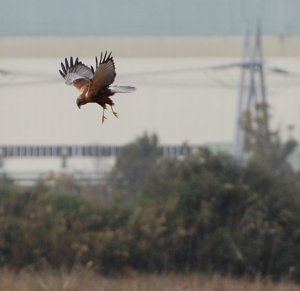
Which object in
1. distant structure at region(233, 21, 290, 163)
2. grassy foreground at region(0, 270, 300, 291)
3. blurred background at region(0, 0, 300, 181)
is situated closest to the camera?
grassy foreground at region(0, 270, 300, 291)

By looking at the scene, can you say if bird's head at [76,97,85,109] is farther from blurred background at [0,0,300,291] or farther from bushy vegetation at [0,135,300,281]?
bushy vegetation at [0,135,300,281]

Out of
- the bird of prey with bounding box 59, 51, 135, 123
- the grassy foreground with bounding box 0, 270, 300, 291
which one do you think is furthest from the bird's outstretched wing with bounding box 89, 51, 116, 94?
the grassy foreground with bounding box 0, 270, 300, 291

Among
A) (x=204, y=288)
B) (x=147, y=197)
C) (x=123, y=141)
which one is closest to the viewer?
(x=204, y=288)

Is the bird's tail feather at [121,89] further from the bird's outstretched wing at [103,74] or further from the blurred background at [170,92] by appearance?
Result: the blurred background at [170,92]

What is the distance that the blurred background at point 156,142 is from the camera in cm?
2484

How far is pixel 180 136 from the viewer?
165ft

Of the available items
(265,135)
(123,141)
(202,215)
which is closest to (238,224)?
(202,215)

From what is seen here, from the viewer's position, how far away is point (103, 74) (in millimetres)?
4270

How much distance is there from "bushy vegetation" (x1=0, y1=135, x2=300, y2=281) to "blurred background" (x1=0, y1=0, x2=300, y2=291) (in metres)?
0.03

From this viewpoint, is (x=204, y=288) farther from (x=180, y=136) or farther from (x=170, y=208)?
(x=180, y=136)

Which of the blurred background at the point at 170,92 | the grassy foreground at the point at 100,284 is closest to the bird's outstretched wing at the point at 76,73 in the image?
the grassy foreground at the point at 100,284

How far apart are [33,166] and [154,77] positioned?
545 centimetres

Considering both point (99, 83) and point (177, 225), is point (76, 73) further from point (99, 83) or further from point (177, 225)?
point (177, 225)

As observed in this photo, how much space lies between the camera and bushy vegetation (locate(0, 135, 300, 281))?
81.3ft
